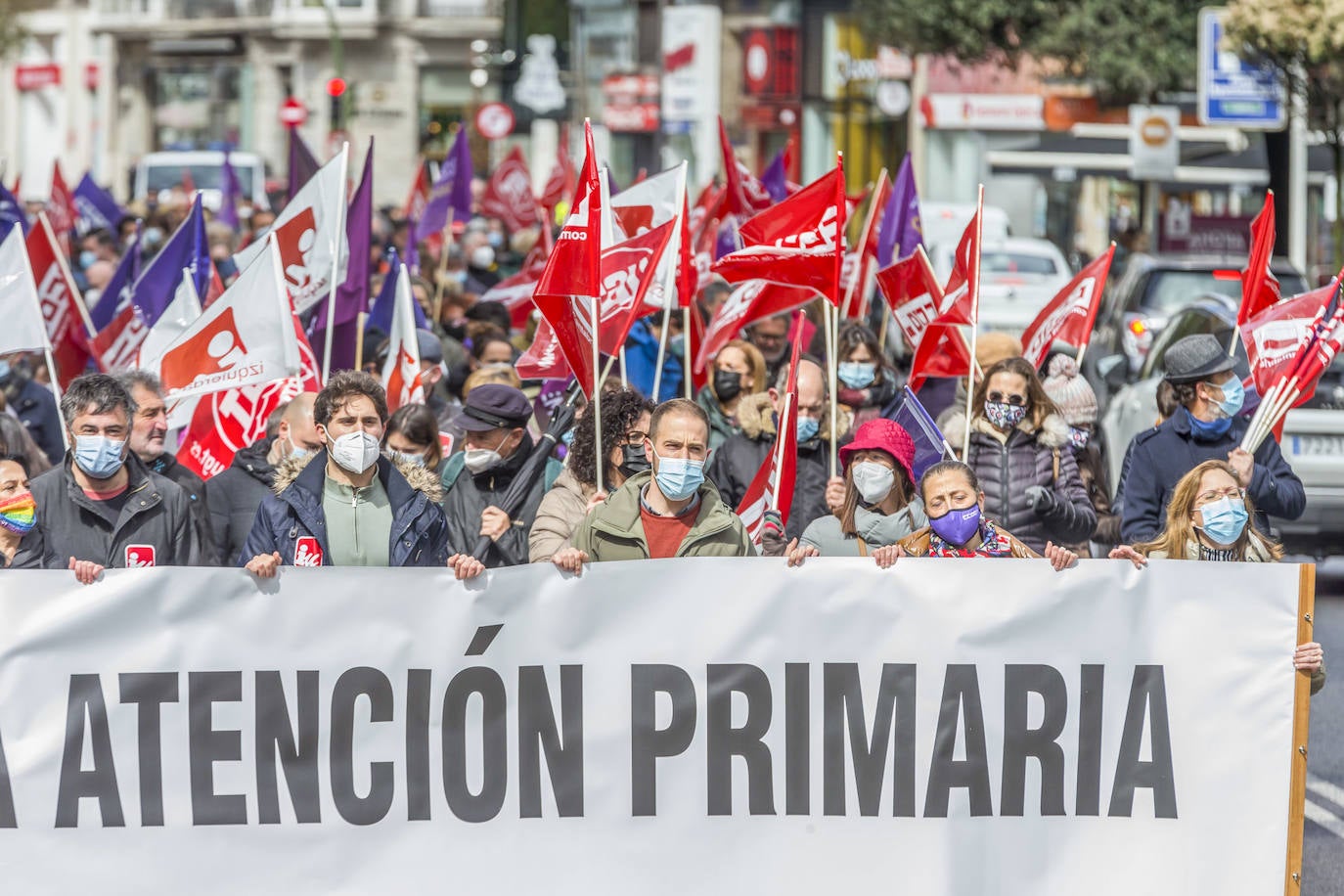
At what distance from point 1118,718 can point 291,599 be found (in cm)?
212

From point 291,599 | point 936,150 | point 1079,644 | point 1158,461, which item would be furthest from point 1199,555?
point 936,150

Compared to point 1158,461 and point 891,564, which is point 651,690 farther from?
point 1158,461

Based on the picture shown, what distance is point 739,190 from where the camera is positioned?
12219 mm

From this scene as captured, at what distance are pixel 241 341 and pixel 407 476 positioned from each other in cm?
173

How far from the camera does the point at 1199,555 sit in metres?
6.19

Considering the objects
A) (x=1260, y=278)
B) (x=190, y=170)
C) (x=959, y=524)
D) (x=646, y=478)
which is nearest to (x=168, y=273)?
(x=646, y=478)

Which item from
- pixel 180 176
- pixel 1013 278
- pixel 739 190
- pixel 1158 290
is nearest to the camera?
pixel 739 190

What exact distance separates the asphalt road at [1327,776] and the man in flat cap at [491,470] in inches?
104

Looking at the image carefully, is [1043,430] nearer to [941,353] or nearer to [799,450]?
[799,450]

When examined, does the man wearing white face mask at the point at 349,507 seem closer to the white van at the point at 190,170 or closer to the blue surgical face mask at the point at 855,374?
the blue surgical face mask at the point at 855,374

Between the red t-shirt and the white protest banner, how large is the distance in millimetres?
407

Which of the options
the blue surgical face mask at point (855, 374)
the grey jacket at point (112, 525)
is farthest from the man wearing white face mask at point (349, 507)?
the blue surgical face mask at point (855, 374)

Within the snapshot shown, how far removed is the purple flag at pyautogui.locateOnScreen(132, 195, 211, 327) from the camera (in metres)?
10.4

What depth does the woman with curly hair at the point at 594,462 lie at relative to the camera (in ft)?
22.5
